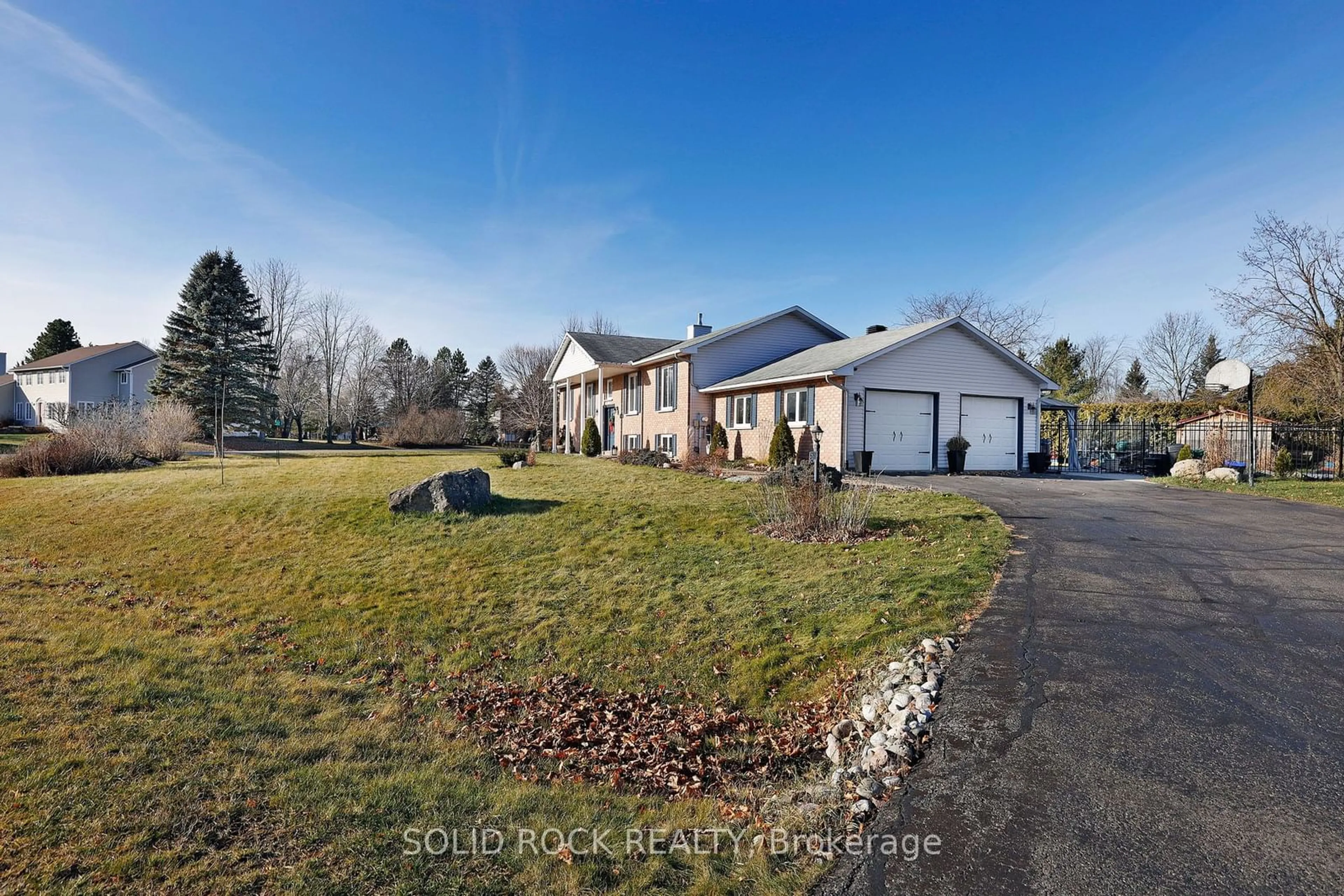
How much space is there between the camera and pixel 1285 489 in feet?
44.0

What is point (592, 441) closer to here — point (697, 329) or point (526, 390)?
point (697, 329)

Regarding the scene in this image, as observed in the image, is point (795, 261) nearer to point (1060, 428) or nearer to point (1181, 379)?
point (1060, 428)

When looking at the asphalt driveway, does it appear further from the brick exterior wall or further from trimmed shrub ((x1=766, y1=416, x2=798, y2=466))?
the brick exterior wall

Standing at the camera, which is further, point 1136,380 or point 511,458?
point 1136,380

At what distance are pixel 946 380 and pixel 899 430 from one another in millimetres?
2291

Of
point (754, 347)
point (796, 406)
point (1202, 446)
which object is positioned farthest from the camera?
point (754, 347)

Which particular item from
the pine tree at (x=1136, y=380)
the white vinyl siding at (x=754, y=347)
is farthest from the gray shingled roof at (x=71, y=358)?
the pine tree at (x=1136, y=380)

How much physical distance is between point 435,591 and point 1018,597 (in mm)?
7030

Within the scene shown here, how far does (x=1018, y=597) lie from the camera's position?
20.1ft

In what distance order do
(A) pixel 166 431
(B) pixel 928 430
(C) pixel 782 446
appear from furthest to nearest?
1. (A) pixel 166 431
2. (B) pixel 928 430
3. (C) pixel 782 446

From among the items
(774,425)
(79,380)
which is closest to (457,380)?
(79,380)

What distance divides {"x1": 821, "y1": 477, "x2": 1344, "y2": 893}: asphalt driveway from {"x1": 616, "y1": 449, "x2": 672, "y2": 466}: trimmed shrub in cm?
1380

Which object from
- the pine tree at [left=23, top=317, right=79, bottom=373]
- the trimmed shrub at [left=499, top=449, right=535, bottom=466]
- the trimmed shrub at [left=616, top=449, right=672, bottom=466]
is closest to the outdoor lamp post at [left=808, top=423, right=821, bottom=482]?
the trimmed shrub at [left=616, top=449, right=672, bottom=466]

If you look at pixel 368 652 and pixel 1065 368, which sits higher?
pixel 1065 368
